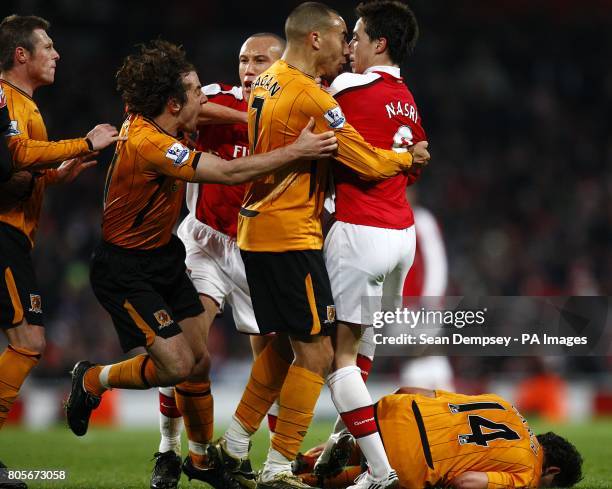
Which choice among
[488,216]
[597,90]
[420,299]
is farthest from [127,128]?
[597,90]

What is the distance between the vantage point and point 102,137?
18.0ft

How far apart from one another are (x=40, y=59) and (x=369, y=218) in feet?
7.37

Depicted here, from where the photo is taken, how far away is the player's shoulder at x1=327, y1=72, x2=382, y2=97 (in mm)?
5391

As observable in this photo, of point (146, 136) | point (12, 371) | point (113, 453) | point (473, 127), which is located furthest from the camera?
point (473, 127)

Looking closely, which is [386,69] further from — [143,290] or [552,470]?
[552,470]

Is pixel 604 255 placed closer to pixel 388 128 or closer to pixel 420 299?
pixel 420 299

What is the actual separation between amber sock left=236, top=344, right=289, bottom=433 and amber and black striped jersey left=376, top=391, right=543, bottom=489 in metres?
0.60

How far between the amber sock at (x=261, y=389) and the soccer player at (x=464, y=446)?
2.00 ft

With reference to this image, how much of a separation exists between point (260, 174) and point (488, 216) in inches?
452

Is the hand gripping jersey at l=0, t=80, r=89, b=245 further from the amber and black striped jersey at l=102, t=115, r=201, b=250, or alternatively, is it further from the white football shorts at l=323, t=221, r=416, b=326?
the white football shorts at l=323, t=221, r=416, b=326

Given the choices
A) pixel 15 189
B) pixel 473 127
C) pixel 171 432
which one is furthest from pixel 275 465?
pixel 473 127

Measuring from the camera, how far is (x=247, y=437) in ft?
17.8

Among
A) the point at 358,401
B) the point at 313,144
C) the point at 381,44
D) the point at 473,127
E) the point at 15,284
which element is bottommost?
the point at 358,401

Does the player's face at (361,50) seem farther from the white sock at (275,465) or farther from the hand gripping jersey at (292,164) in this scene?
the white sock at (275,465)
